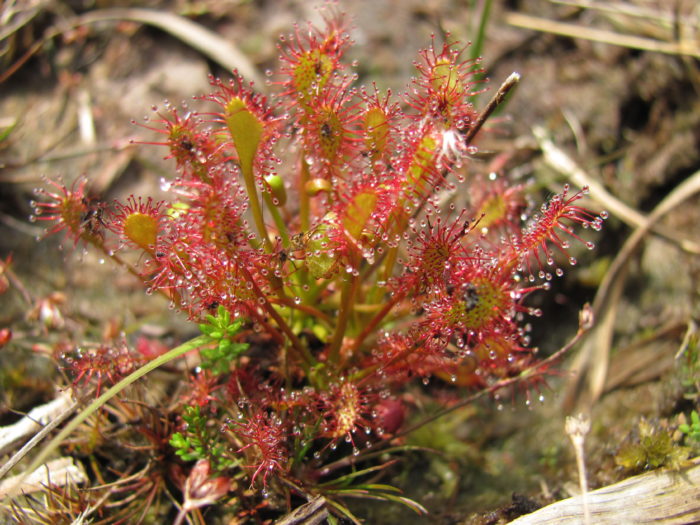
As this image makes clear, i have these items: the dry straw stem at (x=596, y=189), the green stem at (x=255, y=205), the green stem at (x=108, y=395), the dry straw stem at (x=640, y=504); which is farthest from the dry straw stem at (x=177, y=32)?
the dry straw stem at (x=640, y=504)

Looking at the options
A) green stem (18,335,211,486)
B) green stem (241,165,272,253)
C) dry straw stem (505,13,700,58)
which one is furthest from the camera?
dry straw stem (505,13,700,58)

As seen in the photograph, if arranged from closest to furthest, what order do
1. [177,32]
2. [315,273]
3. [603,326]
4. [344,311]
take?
[315,273], [344,311], [603,326], [177,32]

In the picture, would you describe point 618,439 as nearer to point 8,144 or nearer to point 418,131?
point 418,131

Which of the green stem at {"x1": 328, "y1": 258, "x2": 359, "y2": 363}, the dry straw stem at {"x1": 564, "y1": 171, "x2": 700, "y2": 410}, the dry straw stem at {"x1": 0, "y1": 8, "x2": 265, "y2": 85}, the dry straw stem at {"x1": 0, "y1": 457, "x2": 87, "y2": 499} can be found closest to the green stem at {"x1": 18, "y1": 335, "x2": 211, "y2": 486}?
the dry straw stem at {"x1": 0, "y1": 457, "x2": 87, "y2": 499}

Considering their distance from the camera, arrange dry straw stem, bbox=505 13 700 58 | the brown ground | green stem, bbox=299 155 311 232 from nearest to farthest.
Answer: green stem, bbox=299 155 311 232
the brown ground
dry straw stem, bbox=505 13 700 58

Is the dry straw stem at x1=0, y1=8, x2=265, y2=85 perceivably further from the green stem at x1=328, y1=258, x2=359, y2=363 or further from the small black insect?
the small black insect

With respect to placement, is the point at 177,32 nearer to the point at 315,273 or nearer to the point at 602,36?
the point at 315,273

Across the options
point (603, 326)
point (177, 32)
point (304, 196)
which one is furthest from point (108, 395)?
point (177, 32)
